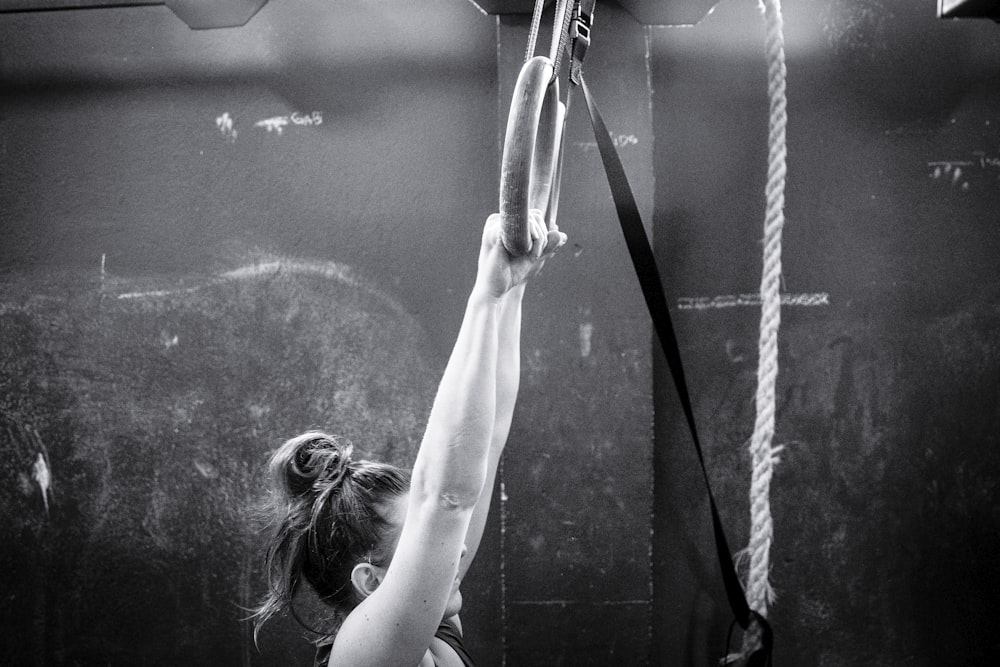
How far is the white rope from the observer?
4.89ft

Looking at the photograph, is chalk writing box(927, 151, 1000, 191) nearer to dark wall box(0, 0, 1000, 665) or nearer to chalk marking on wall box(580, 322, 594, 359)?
dark wall box(0, 0, 1000, 665)

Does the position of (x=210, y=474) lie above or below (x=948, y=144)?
below

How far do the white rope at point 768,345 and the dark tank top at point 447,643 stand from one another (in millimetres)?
684

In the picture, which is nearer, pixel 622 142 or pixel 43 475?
pixel 622 142

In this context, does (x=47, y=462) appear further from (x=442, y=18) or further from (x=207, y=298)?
(x=442, y=18)

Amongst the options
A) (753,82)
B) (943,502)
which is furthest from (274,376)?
(943,502)

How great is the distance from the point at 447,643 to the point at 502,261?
696mm

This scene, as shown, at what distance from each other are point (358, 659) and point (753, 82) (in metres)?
1.77

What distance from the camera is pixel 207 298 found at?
75.8 inches

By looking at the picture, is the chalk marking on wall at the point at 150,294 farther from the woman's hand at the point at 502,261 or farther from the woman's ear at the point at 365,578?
the woman's hand at the point at 502,261

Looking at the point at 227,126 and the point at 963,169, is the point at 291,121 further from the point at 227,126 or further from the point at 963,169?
the point at 963,169

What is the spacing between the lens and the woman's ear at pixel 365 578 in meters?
1.01

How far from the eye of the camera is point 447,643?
114 centimetres

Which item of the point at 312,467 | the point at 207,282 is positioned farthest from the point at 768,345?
the point at 207,282
